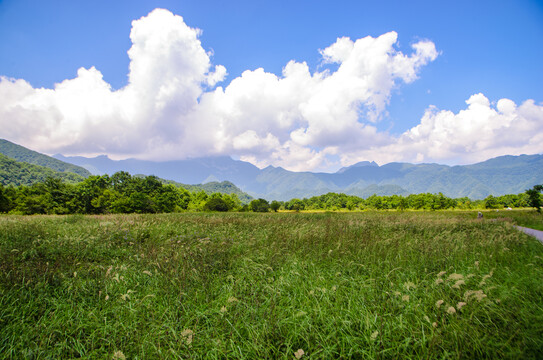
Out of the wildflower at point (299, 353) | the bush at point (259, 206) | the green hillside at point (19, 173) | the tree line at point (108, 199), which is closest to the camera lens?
the wildflower at point (299, 353)

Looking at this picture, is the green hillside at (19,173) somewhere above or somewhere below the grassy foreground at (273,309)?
above

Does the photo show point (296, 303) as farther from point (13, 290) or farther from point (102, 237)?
point (102, 237)

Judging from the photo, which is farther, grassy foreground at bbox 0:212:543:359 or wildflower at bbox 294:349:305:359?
grassy foreground at bbox 0:212:543:359

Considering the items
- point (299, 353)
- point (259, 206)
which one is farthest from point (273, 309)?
point (259, 206)

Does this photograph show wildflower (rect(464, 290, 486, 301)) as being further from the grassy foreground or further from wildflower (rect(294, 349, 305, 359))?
wildflower (rect(294, 349, 305, 359))

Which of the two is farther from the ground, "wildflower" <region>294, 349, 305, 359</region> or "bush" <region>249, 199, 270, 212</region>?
"wildflower" <region>294, 349, 305, 359</region>

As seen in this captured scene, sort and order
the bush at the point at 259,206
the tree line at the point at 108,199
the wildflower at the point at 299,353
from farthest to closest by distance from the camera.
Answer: the bush at the point at 259,206 → the tree line at the point at 108,199 → the wildflower at the point at 299,353

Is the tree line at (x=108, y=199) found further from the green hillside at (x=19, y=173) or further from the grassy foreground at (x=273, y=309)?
the green hillside at (x=19, y=173)

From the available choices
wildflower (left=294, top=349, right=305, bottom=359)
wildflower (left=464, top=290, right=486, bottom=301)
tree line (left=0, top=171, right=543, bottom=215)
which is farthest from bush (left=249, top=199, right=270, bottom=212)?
wildflower (left=294, top=349, right=305, bottom=359)

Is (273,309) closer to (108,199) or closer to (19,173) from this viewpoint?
(108,199)

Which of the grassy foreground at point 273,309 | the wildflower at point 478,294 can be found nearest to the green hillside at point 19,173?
the grassy foreground at point 273,309

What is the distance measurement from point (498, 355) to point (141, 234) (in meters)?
9.56

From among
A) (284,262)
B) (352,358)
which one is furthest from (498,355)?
(284,262)

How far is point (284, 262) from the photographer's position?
5008 millimetres
